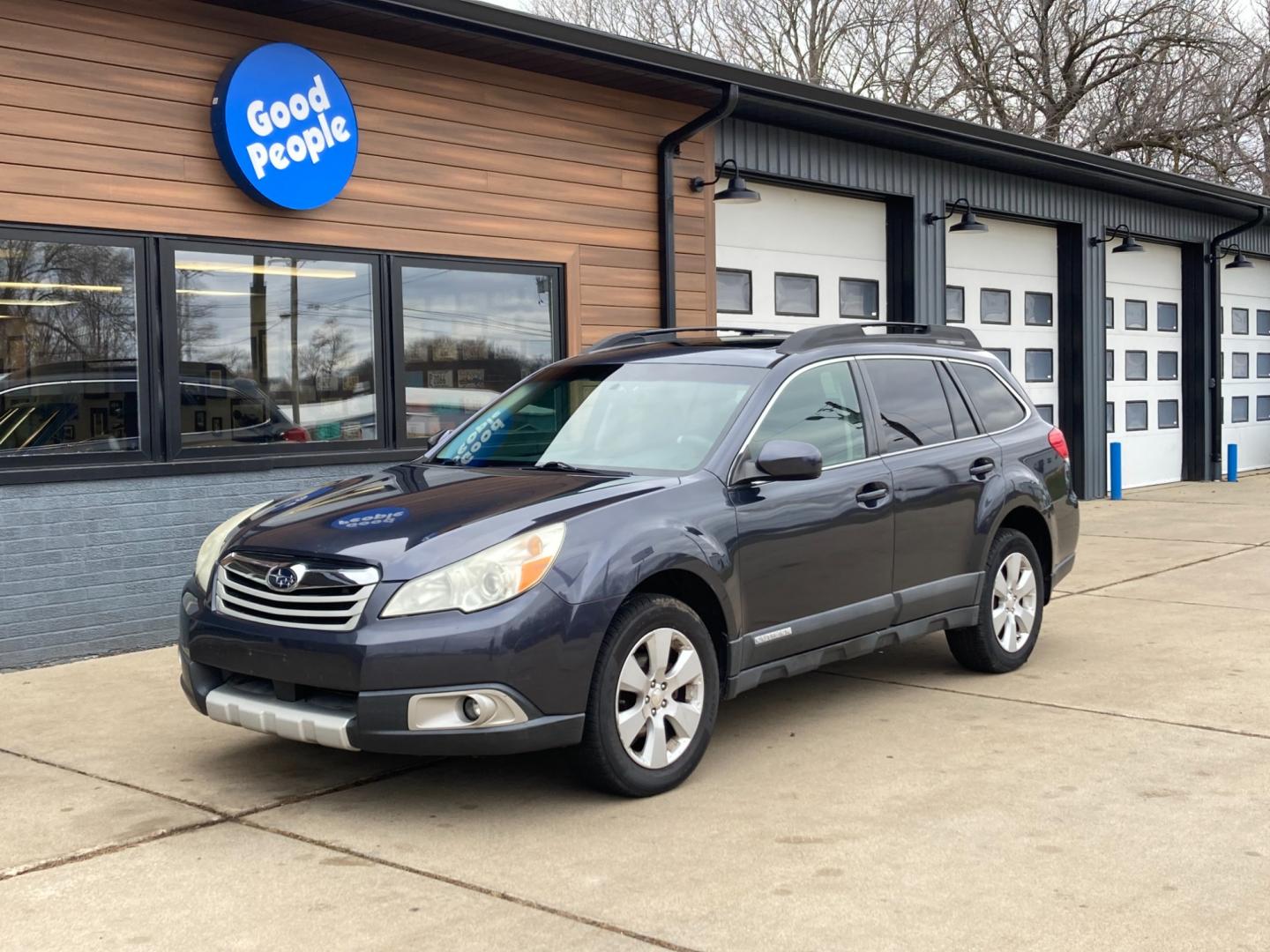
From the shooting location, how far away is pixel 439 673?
4.45 metres

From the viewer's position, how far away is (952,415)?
6711 mm

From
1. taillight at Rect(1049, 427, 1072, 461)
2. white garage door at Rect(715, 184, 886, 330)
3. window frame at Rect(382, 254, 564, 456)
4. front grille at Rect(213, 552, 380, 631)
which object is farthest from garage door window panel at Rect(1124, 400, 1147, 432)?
front grille at Rect(213, 552, 380, 631)

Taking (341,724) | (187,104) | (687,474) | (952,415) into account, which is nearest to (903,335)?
(952,415)

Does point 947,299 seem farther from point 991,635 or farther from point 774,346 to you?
point 774,346

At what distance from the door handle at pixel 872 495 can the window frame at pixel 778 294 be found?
22.6 feet

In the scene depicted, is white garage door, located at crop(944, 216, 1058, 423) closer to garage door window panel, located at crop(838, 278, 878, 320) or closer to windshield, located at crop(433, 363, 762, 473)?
garage door window panel, located at crop(838, 278, 878, 320)

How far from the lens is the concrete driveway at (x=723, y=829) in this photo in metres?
3.75

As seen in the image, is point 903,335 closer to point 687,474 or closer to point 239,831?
point 687,474

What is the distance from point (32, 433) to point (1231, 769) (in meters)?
6.04

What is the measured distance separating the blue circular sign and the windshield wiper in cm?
353

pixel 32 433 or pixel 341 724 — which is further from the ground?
pixel 32 433

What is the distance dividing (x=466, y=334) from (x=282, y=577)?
199 inches

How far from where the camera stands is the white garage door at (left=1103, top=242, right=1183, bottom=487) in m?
17.6

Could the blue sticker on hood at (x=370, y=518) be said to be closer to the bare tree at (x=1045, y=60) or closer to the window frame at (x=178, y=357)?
the window frame at (x=178, y=357)
